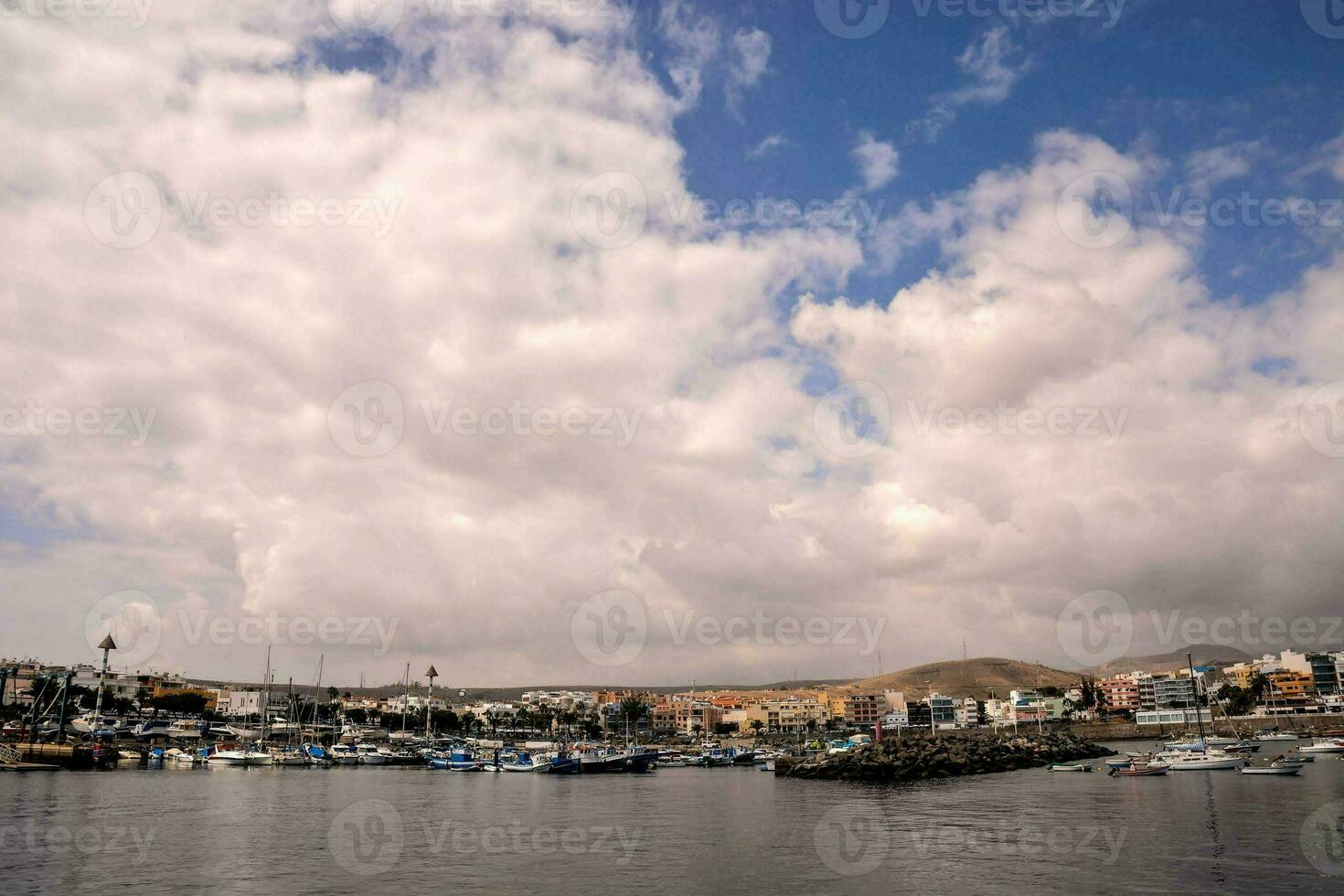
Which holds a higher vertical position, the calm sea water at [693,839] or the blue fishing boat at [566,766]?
the calm sea water at [693,839]

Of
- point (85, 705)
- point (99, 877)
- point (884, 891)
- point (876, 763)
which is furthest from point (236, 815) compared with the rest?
point (85, 705)

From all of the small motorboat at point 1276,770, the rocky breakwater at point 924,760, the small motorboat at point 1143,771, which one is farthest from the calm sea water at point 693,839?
the rocky breakwater at point 924,760

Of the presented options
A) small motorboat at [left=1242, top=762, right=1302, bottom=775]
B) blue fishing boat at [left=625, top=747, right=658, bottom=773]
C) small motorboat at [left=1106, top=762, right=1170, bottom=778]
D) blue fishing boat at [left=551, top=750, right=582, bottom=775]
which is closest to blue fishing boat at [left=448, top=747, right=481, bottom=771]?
blue fishing boat at [left=551, top=750, right=582, bottom=775]

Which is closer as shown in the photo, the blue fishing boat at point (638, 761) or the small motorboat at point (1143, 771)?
the small motorboat at point (1143, 771)

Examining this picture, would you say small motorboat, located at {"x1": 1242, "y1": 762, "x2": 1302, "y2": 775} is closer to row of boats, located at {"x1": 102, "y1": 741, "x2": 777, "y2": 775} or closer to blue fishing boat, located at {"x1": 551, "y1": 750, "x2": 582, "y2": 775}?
row of boats, located at {"x1": 102, "y1": 741, "x2": 777, "y2": 775}

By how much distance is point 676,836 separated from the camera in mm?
45219

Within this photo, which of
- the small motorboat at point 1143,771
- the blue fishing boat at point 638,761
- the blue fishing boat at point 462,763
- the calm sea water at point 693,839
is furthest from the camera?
the blue fishing boat at point 462,763

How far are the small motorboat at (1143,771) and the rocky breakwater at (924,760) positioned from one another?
17.7m

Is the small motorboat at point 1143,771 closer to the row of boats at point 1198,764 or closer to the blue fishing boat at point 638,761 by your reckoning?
the row of boats at point 1198,764

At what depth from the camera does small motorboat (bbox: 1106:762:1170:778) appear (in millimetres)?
80812

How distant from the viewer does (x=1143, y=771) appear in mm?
80750

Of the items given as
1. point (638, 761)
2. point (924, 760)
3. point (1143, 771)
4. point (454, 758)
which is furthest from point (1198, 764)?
point (454, 758)

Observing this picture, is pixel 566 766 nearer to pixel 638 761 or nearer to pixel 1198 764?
pixel 638 761

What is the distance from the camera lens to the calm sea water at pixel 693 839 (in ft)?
104
